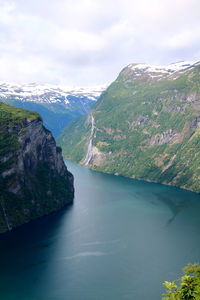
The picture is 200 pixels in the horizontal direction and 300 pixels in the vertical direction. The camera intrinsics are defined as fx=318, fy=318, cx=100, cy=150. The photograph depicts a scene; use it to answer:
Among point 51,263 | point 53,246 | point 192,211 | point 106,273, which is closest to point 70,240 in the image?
point 53,246

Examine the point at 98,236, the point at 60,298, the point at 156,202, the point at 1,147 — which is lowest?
the point at 156,202

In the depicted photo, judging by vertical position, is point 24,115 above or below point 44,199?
above

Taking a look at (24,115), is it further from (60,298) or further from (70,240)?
(60,298)

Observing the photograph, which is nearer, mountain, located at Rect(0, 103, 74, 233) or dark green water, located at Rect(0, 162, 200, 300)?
dark green water, located at Rect(0, 162, 200, 300)

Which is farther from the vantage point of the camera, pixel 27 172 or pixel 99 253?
pixel 27 172

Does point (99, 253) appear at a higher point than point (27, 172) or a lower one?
lower
